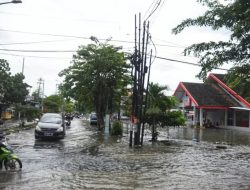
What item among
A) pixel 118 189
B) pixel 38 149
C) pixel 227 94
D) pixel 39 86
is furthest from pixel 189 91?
pixel 39 86

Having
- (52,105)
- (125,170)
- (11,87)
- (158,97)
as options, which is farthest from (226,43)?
(52,105)

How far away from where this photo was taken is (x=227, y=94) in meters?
49.3

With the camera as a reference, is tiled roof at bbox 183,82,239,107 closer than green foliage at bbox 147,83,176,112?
No

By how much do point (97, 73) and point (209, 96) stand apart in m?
19.6

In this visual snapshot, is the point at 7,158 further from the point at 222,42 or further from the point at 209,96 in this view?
the point at 209,96

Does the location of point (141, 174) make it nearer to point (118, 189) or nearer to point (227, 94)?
point (118, 189)

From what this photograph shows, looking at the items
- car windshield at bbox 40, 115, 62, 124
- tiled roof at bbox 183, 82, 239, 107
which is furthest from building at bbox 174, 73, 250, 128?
car windshield at bbox 40, 115, 62, 124

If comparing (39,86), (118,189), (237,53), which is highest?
(39,86)

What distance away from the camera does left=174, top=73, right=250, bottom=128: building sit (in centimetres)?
4656

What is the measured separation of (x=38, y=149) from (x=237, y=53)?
11.0 m

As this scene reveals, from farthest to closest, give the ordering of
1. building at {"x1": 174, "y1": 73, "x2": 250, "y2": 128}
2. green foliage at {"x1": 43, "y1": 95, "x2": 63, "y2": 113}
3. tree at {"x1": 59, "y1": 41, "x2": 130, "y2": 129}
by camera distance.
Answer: green foliage at {"x1": 43, "y1": 95, "x2": 63, "y2": 113} < building at {"x1": 174, "y1": 73, "x2": 250, "y2": 128} < tree at {"x1": 59, "y1": 41, "x2": 130, "y2": 129}

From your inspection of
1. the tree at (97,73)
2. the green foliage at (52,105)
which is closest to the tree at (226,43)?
the tree at (97,73)

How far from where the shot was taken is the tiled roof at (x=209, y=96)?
4712 cm

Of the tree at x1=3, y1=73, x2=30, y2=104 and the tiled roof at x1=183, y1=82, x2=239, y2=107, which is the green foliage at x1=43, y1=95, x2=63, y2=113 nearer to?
the tree at x1=3, y1=73, x2=30, y2=104
